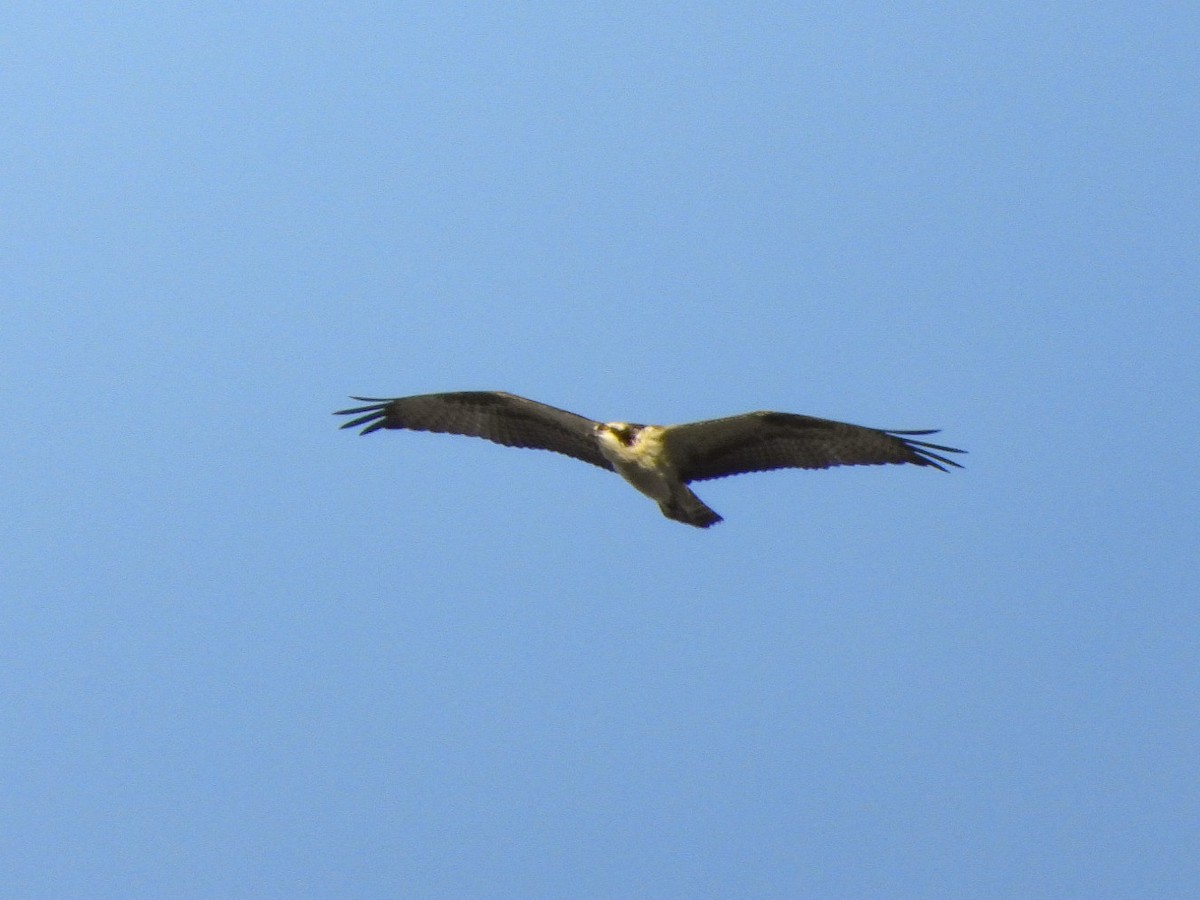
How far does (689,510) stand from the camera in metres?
10.4

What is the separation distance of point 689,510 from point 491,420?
2380 mm

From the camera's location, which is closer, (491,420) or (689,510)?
(689,510)

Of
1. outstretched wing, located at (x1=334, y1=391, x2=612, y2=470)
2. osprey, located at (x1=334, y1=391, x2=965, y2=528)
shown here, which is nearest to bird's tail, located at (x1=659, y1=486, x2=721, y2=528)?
osprey, located at (x1=334, y1=391, x2=965, y2=528)

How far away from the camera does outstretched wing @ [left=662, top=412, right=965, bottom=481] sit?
33.8 feet

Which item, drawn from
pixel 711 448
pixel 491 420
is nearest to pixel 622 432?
pixel 711 448

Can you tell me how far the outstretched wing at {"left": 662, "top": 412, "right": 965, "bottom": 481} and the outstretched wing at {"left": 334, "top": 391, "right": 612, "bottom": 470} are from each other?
92 cm

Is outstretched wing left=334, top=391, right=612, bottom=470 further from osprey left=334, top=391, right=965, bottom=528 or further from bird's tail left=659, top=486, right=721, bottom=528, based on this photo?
bird's tail left=659, top=486, right=721, bottom=528

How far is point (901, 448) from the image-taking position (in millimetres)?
10312

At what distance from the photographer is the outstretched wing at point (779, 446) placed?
10.3 m

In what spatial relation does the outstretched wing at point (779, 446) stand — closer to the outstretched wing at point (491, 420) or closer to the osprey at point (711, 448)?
the osprey at point (711, 448)

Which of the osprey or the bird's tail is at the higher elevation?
the osprey

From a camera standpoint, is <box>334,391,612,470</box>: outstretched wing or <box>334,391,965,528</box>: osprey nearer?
<box>334,391,965,528</box>: osprey

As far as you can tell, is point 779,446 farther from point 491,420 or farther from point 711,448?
point 491,420

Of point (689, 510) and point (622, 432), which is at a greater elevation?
point (622, 432)
